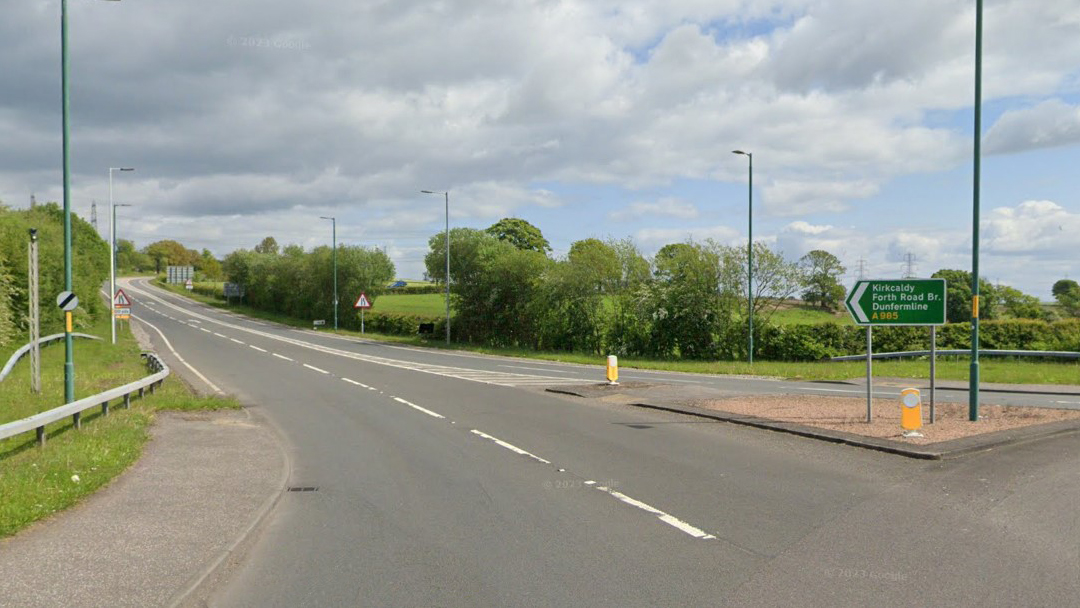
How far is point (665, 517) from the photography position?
25.2ft

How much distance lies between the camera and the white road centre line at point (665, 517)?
7.05 meters

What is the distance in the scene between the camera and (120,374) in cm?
2486

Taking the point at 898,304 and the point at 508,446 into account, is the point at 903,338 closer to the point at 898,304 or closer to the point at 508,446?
the point at 898,304

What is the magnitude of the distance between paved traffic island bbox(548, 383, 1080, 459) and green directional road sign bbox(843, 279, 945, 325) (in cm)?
182

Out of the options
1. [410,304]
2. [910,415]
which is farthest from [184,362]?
[410,304]

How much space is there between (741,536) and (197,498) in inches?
224

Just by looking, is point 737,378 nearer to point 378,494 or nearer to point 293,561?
point 378,494

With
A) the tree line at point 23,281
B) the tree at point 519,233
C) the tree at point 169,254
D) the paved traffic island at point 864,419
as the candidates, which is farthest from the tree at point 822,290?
the tree at point 169,254

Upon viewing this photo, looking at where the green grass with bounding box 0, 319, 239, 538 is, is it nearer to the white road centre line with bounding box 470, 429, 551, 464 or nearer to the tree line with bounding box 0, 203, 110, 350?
the white road centre line with bounding box 470, 429, 551, 464

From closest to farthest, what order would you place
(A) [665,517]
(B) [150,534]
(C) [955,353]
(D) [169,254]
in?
(B) [150,534], (A) [665,517], (C) [955,353], (D) [169,254]

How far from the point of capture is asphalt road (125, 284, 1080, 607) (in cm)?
565

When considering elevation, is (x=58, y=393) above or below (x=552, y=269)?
below

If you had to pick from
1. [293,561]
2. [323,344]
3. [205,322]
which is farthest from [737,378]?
[205,322]

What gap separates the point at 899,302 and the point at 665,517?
Result: 8.41 metres
